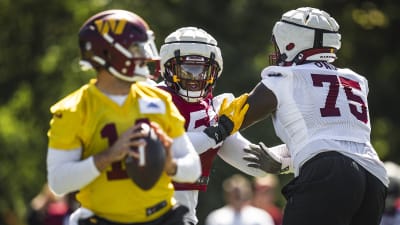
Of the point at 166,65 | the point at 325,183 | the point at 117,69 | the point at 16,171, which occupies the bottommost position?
the point at 16,171

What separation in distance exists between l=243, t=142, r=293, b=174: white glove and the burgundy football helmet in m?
1.92

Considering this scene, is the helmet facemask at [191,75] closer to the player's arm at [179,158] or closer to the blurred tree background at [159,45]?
the player's arm at [179,158]

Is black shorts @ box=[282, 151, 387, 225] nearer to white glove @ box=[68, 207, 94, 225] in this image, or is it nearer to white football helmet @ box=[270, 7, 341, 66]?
white football helmet @ box=[270, 7, 341, 66]

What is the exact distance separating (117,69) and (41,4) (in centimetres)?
1456

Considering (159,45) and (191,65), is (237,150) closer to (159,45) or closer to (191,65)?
(191,65)

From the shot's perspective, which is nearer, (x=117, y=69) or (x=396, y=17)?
(x=117, y=69)

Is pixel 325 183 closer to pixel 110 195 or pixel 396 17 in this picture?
pixel 110 195

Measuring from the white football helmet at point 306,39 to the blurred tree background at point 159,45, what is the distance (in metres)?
9.54

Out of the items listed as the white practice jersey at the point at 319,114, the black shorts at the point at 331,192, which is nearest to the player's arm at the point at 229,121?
the white practice jersey at the point at 319,114

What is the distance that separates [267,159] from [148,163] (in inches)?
81.1

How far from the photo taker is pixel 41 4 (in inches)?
807

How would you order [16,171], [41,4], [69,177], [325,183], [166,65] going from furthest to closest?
[41,4], [16,171], [166,65], [325,183], [69,177]

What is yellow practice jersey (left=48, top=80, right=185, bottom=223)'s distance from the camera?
608 cm

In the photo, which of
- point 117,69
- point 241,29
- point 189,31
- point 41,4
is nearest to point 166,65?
point 189,31
